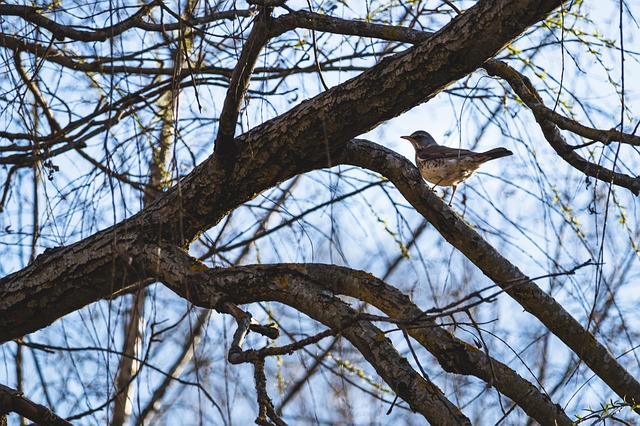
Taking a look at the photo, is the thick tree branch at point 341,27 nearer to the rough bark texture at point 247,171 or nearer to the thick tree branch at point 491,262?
the rough bark texture at point 247,171

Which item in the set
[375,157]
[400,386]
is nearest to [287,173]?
[375,157]

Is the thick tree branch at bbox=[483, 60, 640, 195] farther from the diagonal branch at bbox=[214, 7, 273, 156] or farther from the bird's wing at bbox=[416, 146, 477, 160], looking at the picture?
the bird's wing at bbox=[416, 146, 477, 160]

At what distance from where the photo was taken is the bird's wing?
4516 mm

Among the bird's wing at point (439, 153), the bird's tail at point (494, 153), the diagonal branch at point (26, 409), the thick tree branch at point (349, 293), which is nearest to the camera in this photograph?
the thick tree branch at point (349, 293)

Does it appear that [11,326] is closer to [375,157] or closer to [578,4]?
[375,157]

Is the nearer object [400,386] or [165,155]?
[400,386]

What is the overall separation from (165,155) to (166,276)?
4.21 ft

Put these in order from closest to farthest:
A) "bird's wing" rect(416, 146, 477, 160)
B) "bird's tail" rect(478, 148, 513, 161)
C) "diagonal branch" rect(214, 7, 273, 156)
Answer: "diagonal branch" rect(214, 7, 273, 156)
"bird's tail" rect(478, 148, 513, 161)
"bird's wing" rect(416, 146, 477, 160)

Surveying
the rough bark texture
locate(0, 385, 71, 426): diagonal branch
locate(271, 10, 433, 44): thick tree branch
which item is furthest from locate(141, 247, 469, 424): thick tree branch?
locate(271, 10, 433, 44): thick tree branch

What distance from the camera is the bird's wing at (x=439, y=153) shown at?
4.52 metres

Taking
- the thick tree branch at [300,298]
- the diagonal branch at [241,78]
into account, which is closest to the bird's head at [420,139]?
the diagonal branch at [241,78]

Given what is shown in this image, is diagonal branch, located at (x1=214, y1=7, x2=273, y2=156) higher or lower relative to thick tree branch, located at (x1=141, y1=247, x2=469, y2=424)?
higher

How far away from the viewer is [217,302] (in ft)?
8.39

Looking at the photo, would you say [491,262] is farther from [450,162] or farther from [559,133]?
[450,162]
